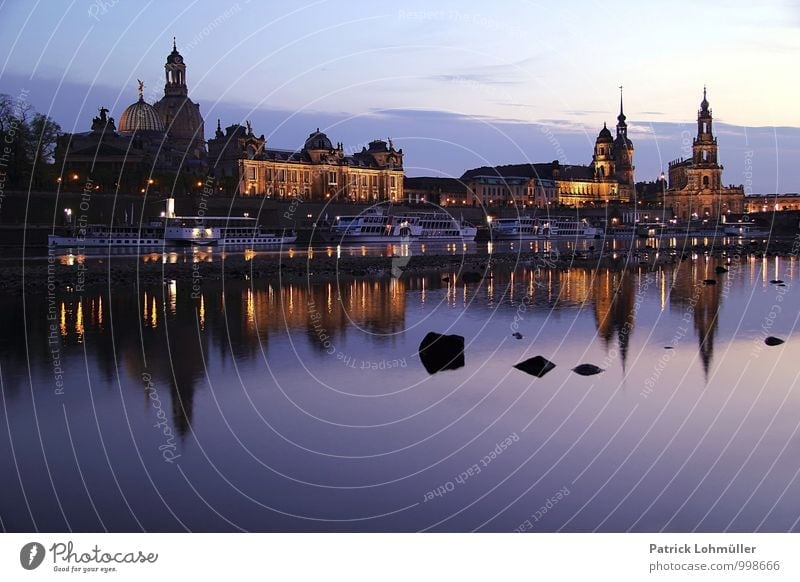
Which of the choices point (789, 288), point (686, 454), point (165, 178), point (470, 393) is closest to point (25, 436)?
point (470, 393)

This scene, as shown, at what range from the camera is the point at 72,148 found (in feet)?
258

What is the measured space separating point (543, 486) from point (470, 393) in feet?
15.1

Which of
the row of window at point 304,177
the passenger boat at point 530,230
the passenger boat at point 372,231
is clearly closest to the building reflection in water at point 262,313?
the passenger boat at point 372,231

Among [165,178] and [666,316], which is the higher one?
[165,178]

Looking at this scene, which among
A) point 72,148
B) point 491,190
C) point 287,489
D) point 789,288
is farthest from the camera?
point 491,190

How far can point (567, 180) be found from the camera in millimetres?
157125

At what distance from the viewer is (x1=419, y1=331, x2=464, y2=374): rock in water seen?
17656 mm

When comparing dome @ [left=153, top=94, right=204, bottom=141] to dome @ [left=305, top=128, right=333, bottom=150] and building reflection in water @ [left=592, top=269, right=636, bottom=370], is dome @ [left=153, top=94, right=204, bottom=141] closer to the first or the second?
dome @ [left=305, top=128, right=333, bottom=150]

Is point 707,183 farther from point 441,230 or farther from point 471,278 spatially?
point 471,278

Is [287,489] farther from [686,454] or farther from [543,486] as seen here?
[686,454]

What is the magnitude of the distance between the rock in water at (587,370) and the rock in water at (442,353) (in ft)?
7.26

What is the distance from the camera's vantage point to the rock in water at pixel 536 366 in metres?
17.1

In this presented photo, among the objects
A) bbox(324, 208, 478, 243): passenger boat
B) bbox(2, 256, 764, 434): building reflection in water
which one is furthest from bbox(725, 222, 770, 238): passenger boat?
bbox(2, 256, 764, 434): building reflection in water

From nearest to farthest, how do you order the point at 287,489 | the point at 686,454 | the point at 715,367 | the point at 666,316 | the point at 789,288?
1. the point at 287,489
2. the point at 686,454
3. the point at 715,367
4. the point at 666,316
5. the point at 789,288
